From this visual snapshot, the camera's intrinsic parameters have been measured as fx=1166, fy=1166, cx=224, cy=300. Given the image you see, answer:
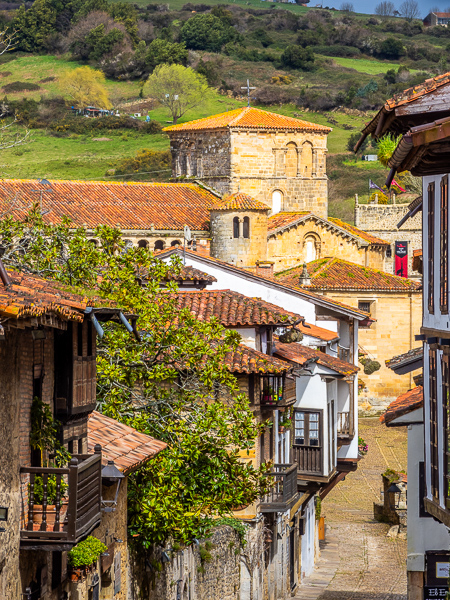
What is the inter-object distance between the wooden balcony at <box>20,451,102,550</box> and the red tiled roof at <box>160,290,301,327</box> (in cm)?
1424

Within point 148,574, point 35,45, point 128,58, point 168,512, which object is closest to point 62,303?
point 168,512

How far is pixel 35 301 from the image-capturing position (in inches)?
444

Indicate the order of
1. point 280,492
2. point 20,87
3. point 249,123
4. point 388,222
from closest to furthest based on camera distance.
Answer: point 280,492 < point 249,123 < point 388,222 < point 20,87

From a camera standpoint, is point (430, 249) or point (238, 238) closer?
point (430, 249)

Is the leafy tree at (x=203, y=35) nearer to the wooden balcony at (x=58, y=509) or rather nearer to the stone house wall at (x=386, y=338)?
the stone house wall at (x=386, y=338)

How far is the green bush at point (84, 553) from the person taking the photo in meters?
14.8

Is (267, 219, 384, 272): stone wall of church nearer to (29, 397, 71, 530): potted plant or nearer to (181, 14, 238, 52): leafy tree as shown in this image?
(29, 397, 71, 530): potted plant

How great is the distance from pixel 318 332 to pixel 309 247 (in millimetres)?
32321

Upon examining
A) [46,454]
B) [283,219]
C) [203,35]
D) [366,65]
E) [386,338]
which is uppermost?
[203,35]

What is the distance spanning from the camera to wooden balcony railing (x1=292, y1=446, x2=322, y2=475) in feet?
104

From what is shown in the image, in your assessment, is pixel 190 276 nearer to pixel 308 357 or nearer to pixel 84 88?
pixel 308 357

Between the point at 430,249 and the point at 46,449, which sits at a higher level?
the point at 430,249

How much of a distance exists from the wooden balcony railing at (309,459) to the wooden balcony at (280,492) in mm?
3614

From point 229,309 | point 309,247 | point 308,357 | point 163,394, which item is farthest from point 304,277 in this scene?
point 163,394
